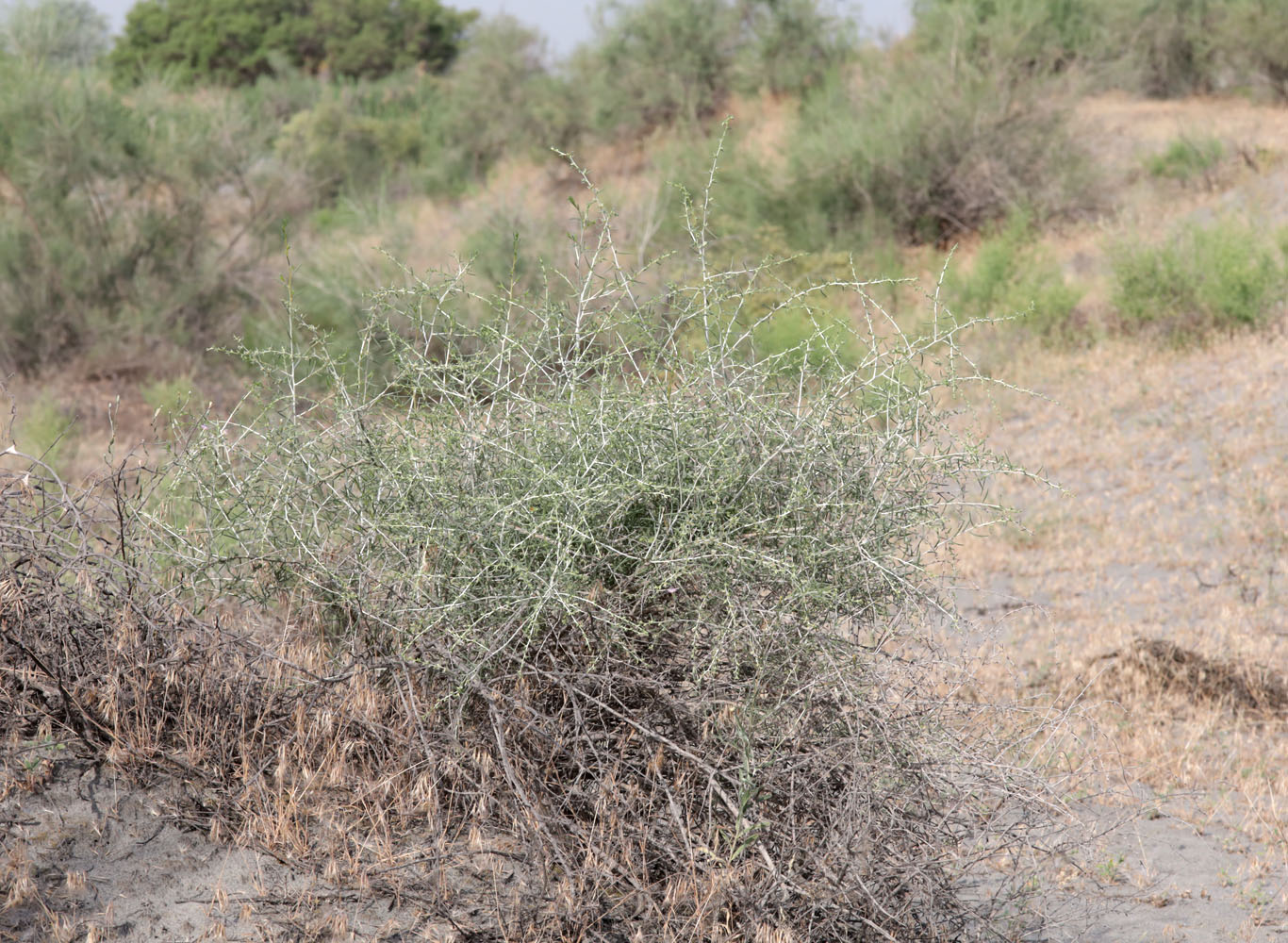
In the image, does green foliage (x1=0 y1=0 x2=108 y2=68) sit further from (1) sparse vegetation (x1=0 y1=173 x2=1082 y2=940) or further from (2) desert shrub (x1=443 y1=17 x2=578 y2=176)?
(1) sparse vegetation (x1=0 y1=173 x2=1082 y2=940)

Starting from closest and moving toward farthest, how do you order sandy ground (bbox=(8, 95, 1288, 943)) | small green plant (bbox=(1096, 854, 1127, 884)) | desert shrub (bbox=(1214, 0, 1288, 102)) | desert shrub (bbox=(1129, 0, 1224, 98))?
sandy ground (bbox=(8, 95, 1288, 943)) → small green plant (bbox=(1096, 854, 1127, 884)) → desert shrub (bbox=(1214, 0, 1288, 102)) → desert shrub (bbox=(1129, 0, 1224, 98))

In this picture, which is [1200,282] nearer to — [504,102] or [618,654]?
[618,654]

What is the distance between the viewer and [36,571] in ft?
11.0

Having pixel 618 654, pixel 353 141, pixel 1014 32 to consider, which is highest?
pixel 1014 32

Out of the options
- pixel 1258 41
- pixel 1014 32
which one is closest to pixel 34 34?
pixel 1014 32

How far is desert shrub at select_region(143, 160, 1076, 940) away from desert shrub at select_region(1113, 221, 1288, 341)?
31.6 ft

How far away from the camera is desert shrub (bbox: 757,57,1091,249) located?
16703 mm

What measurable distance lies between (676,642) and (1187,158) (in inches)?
648

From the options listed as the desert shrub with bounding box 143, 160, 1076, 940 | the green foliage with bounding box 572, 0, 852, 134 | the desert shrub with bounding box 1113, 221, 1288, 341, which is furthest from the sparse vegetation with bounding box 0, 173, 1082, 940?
the green foliage with bounding box 572, 0, 852, 134

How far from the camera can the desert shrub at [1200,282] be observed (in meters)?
11.5

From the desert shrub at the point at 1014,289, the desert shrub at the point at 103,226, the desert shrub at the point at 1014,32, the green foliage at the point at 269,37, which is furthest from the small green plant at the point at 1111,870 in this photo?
the green foliage at the point at 269,37

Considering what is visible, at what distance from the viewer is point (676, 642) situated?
3.05 m

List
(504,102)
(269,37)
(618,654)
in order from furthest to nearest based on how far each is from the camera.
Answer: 1. (269,37)
2. (504,102)
3. (618,654)

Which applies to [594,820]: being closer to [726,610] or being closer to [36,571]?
[726,610]
